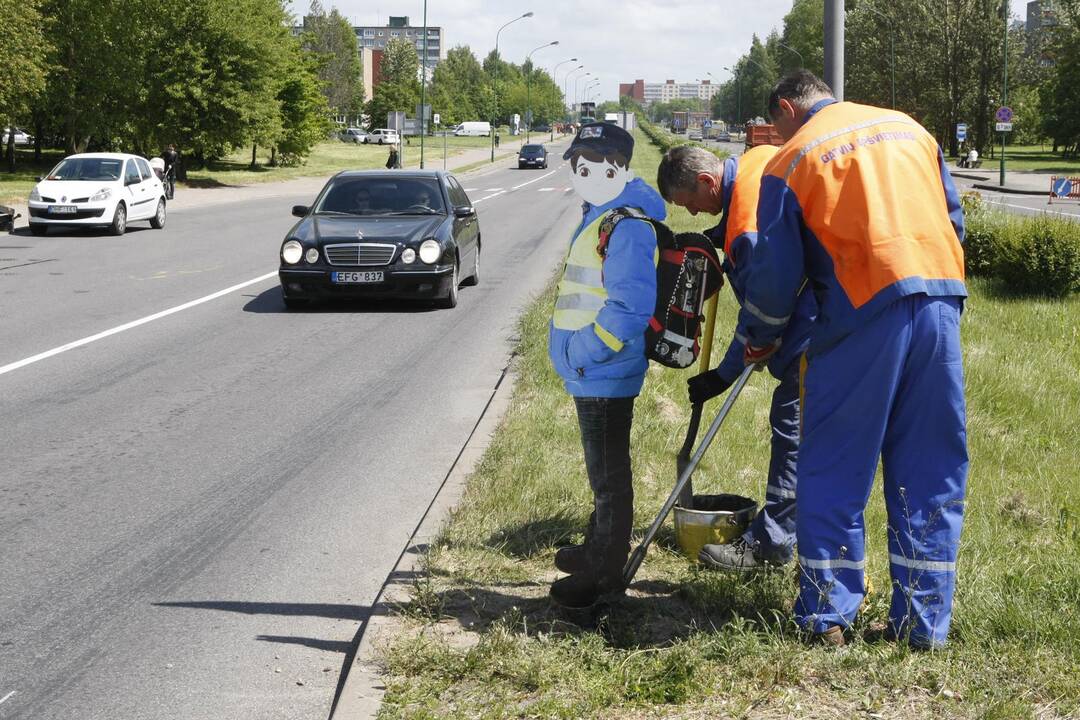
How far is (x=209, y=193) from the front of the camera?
42.0 m

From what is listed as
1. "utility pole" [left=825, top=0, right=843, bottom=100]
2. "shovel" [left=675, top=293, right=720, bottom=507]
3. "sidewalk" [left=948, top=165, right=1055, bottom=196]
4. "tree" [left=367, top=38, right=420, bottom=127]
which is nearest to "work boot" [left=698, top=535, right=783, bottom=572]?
"shovel" [left=675, top=293, right=720, bottom=507]

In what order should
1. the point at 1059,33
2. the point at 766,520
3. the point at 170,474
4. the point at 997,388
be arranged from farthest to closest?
the point at 1059,33 < the point at 997,388 < the point at 170,474 < the point at 766,520

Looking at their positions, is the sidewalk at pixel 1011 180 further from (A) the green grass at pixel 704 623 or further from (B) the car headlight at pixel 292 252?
(A) the green grass at pixel 704 623

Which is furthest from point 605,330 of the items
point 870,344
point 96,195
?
point 96,195

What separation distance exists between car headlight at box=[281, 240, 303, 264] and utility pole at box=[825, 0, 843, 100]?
7174mm

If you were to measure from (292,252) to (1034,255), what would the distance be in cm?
808

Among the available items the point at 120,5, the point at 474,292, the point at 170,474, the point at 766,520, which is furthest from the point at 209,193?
→ the point at 766,520

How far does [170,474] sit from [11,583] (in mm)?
1789

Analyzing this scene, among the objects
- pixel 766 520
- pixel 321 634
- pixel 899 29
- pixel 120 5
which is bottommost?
pixel 321 634

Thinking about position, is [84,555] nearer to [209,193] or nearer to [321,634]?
[321,634]

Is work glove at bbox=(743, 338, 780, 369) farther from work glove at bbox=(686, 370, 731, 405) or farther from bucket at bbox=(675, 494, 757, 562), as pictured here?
bucket at bbox=(675, 494, 757, 562)

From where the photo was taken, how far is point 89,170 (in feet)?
81.8

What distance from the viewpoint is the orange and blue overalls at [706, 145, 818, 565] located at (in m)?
4.43

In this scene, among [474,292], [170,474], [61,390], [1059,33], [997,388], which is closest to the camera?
[170,474]
